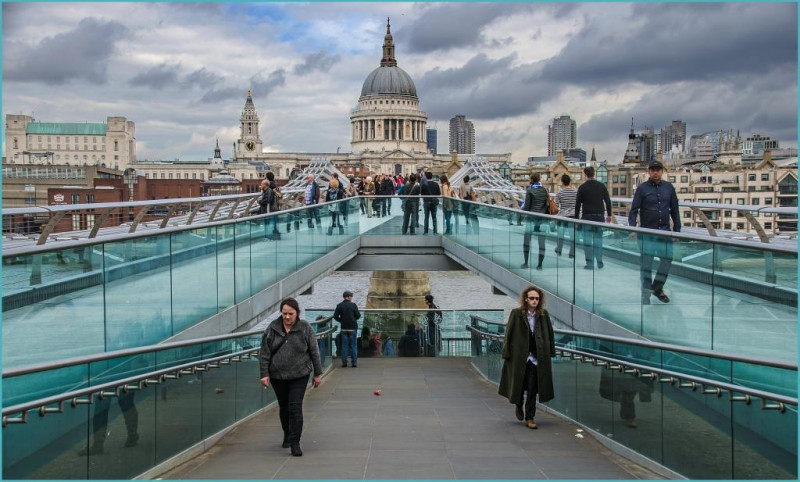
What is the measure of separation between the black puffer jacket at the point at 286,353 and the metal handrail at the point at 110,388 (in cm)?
65

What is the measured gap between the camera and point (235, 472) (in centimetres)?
703

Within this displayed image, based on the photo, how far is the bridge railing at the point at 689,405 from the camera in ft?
19.3

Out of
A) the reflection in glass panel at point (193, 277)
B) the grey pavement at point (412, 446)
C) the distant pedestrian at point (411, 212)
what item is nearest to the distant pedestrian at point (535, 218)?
the grey pavement at point (412, 446)

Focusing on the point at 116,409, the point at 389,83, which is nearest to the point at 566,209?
the point at 116,409

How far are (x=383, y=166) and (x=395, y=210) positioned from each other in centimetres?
15282

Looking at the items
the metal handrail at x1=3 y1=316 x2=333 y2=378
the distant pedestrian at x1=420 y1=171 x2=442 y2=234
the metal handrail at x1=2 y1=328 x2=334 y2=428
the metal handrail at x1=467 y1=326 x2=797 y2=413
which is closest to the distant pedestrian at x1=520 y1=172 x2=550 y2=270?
the metal handrail at x1=467 y1=326 x2=797 y2=413

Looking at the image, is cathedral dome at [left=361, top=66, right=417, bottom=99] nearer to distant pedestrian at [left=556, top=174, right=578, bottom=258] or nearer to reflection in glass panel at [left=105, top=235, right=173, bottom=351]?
distant pedestrian at [left=556, top=174, right=578, bottom=258]

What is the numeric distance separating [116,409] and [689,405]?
152 inches

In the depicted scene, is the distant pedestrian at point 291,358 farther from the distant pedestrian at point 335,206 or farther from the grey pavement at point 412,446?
the distant pedestrian at point 335,206

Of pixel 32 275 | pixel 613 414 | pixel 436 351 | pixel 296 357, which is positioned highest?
pixel 32 275

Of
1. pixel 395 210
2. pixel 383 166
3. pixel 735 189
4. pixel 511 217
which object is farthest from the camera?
pixel 383 166

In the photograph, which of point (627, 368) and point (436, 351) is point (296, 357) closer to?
point (627, 368)

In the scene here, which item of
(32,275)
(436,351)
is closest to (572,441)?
(32,275)

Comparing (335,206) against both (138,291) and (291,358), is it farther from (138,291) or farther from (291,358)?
(291,358)
